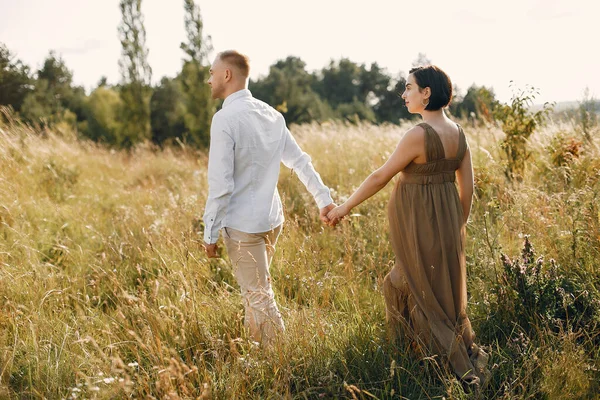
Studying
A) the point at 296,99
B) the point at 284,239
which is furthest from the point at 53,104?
the point at 284,239

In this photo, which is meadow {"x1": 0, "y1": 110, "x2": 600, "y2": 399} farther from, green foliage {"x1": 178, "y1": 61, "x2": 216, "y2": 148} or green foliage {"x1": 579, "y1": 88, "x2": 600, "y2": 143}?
green foliage {"x1": 178, "y1": 61, "x2": 216, "y2": 148}

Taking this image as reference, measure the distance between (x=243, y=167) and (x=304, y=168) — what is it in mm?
595

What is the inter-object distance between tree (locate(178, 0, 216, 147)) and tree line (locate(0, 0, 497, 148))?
4cm

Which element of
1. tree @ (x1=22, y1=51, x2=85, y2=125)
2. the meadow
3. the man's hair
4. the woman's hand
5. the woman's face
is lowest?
the meadow

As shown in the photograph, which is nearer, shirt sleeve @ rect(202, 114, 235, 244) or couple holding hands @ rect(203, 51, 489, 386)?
couple holding hands @ rect(203, 51, 489, 386)

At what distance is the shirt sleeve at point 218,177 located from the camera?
3004mm

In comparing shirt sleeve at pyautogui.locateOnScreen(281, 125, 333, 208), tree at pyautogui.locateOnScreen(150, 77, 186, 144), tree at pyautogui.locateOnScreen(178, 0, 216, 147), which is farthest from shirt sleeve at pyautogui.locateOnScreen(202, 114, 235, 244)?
tree at pyautogui.locateOnScreen(150, 77, 186, 144)

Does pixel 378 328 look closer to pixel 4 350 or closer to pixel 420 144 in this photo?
pixel 420 144

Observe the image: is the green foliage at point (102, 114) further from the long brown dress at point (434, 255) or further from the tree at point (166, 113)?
the long brown dress at point (434, 255)

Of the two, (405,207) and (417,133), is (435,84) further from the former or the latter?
(405,207)

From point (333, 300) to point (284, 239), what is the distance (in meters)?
1.01

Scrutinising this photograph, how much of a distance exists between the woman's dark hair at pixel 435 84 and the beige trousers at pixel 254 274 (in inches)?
54.0

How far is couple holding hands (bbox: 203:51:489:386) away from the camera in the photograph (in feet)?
9.30

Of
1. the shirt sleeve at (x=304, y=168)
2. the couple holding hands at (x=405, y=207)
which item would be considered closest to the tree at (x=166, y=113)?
the shirt sleeve at (x=304, y=168)
